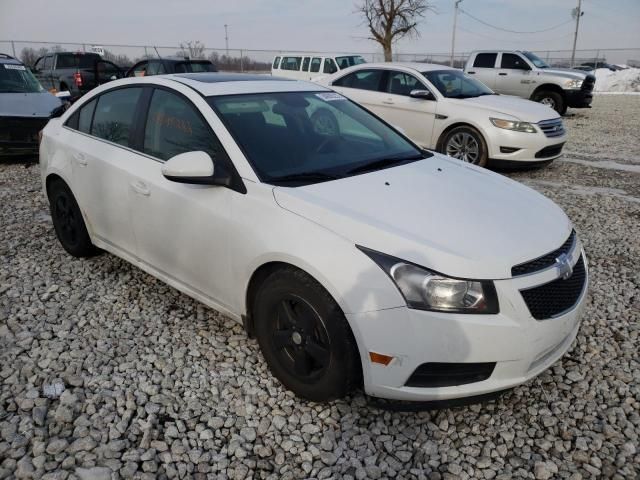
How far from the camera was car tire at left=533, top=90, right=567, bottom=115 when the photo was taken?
13922 mm

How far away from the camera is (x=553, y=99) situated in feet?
46.1

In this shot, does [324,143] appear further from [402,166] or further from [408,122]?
[408,122]

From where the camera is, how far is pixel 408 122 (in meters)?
7.93

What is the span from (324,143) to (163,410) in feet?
5.88

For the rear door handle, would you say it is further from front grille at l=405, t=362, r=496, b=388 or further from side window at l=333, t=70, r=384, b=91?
side window at l=333, t=70, r=384, b=91

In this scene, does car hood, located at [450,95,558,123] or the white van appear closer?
car hood, located at [450,95,558,123]

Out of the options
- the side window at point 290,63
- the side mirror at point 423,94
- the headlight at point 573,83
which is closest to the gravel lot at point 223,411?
the side mirror at point 423,94

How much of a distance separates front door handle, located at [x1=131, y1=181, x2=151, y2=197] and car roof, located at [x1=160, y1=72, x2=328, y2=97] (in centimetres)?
69

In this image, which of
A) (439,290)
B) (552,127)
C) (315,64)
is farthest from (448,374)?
(315,64)

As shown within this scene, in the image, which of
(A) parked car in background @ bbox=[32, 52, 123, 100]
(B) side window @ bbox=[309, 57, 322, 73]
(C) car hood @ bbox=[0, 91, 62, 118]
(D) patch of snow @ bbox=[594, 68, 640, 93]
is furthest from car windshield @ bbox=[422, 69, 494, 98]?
(D) patch of snow @ bbox=[594, 68, 640, 93]

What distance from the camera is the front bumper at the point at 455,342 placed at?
206cm

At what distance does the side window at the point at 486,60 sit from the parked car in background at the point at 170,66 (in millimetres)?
8088

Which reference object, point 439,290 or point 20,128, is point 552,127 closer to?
point 439,290

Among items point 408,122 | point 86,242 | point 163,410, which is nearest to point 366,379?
point 163,410
